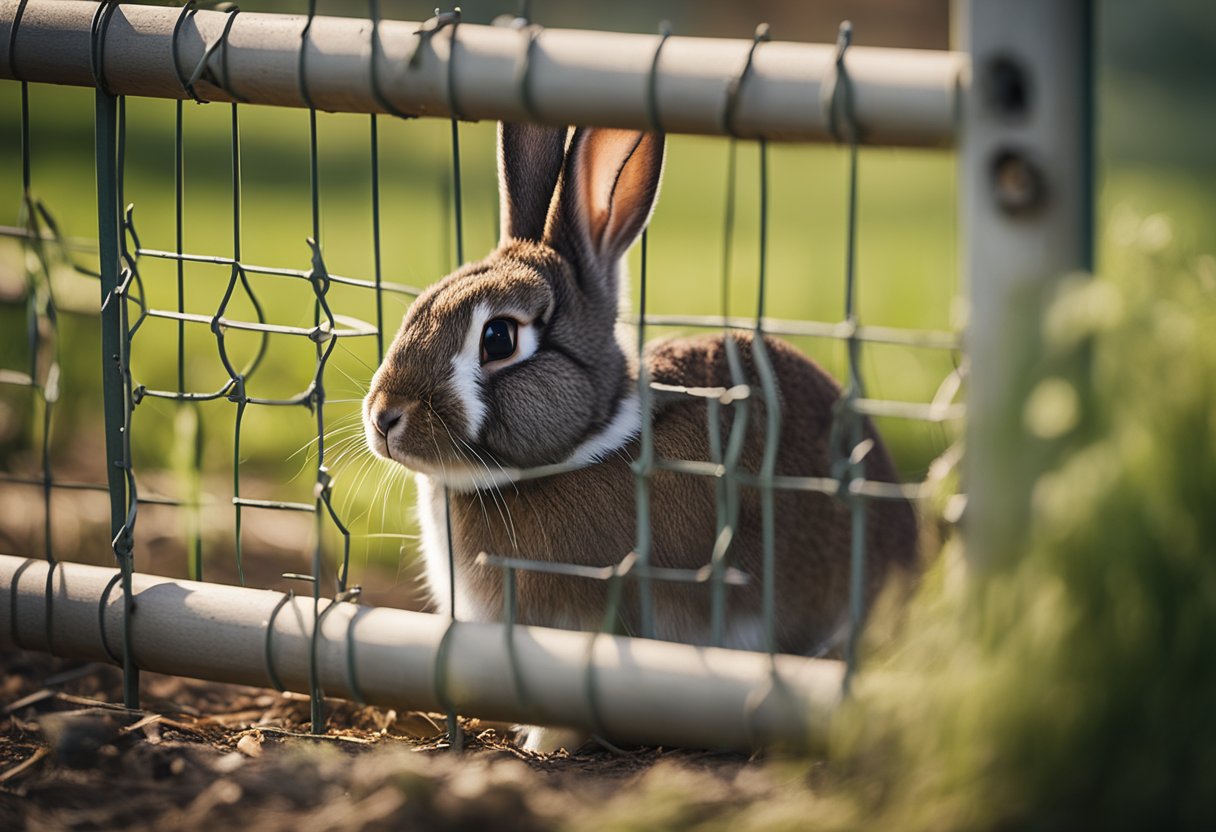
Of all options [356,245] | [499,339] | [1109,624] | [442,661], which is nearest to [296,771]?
[442,661]

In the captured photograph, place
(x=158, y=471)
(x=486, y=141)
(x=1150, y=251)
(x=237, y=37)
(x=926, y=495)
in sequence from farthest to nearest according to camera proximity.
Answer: (x=486, y=141)
(x=158, y=471)
(x=237, y=37)
(x=926, y=495)
(x=1150, y=251)

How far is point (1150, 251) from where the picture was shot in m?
1.55

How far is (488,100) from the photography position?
6.32 feet

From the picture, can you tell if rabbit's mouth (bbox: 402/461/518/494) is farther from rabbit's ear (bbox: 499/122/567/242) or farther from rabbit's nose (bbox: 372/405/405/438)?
rabbit's ear (bbox: 499/122/567/242)

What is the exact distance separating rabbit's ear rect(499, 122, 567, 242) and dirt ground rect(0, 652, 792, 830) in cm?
100

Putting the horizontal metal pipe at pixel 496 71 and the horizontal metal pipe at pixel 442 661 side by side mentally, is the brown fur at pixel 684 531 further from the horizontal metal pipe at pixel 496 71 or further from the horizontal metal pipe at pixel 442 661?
the horizontal metal pipe at pixel 496 71

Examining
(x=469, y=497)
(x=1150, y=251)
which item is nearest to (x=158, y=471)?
(x=469, y=497)

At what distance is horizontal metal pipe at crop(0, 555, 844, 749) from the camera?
1819 millimetres

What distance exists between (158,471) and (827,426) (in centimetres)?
206

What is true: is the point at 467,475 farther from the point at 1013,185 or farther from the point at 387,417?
the point at 1013,185

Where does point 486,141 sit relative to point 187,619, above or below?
above

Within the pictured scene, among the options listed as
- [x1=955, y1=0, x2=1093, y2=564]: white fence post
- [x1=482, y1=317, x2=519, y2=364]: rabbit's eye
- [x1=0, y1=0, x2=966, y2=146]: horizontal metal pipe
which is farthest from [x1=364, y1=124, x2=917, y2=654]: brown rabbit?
[x1=955, y1=0, x2=1093, y2=564]: white fence post

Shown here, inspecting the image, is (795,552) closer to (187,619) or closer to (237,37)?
(187,619)

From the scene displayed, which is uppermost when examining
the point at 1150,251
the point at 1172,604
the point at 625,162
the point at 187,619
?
the point at 625,162
